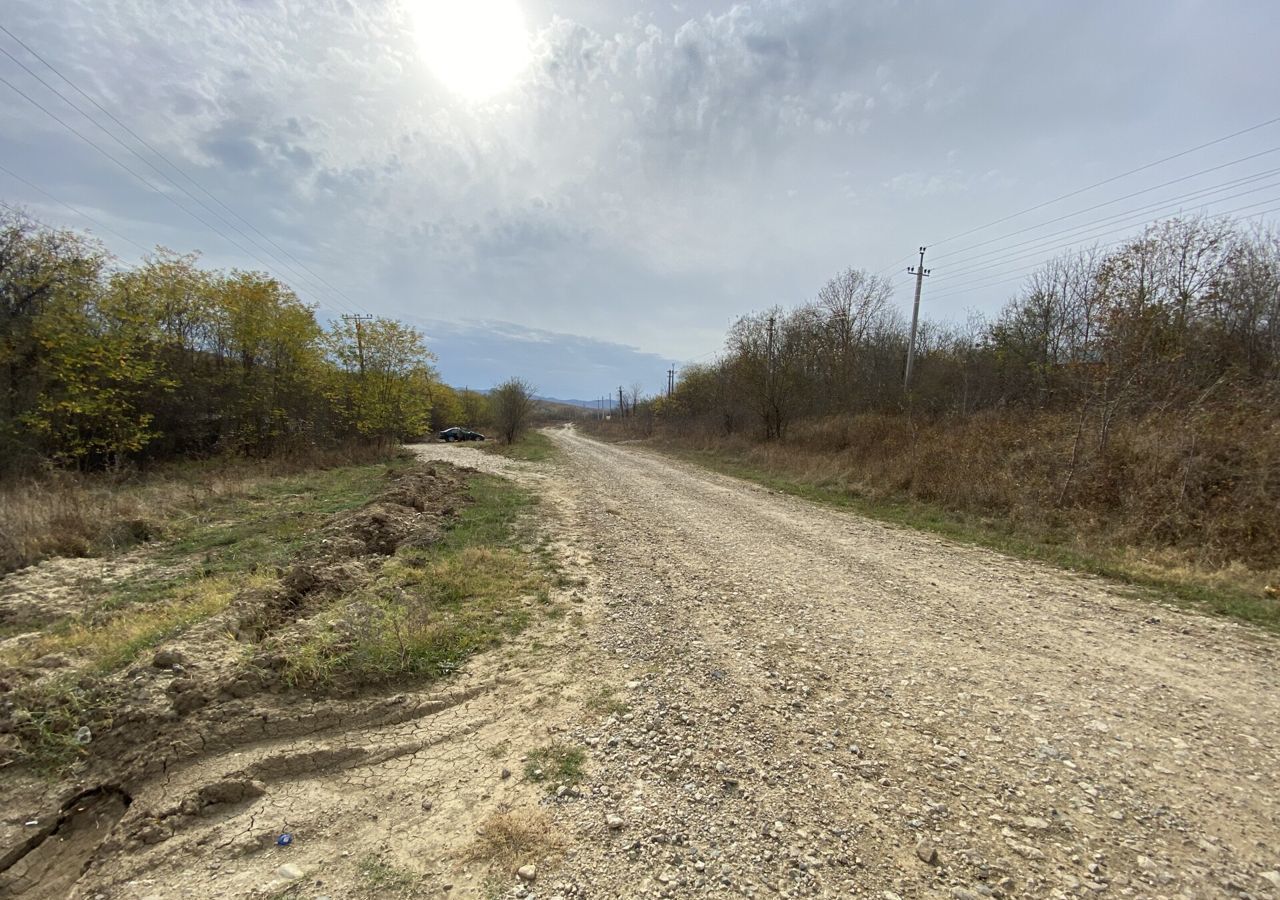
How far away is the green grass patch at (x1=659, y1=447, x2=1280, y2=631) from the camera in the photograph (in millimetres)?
6004

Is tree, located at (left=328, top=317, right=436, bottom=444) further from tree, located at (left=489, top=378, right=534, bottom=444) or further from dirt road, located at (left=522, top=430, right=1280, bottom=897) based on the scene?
dirt road, located at (left=522, top=430, right=1280, bottom=897)

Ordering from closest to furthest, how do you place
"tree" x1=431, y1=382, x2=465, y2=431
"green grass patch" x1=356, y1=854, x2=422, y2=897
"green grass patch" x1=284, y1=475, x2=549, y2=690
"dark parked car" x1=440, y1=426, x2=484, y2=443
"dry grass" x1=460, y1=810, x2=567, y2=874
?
"green grass patch" x1=356, y1=854, x2=422, y2=897 → "dry grass" x1=460, y1=810, x2=567, y2=874 → "green grass patch" x1=284, y1=475, x2=549, y2=690 → "dark parked car" x1=440, y1=426, x2=484, y2=443 → "tree" x1=431, y1=382, x2=465, y2=431

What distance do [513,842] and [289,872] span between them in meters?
1.11

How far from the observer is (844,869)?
2.46 meters

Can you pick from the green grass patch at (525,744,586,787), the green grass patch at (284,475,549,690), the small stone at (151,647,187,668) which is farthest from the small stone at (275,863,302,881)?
the small stone at (151,647,187,668)

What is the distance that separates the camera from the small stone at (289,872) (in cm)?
250

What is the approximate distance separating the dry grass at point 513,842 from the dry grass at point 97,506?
978 centimetres

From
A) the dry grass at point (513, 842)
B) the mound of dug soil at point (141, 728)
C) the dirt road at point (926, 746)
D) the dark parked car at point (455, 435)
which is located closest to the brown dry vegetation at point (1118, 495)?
the dirt road at point (926, 746)

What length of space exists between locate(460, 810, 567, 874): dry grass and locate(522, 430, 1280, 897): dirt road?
147 mm

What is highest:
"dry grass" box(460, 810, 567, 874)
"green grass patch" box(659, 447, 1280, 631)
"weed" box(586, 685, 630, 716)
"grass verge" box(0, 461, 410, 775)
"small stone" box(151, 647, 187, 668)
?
"green grass patch" box(659, 447, 1280, 631)

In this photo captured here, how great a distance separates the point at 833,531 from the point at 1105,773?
6880mm

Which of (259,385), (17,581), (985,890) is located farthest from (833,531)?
(259,385)

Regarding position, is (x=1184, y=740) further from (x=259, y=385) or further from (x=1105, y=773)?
(x=259, y=385)

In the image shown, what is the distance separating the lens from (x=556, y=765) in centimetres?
326
